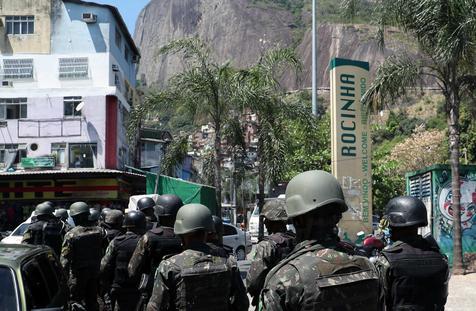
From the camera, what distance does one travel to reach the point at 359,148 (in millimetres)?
18656

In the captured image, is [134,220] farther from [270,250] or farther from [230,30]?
[230,30]

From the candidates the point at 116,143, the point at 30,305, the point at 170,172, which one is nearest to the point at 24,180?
the point at 116,143

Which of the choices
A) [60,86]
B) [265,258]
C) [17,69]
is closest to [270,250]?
[265,258]

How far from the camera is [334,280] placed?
253 centimetres

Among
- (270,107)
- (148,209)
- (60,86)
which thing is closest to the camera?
(148,209)

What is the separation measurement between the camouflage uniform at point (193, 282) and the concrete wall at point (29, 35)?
29.2 metres

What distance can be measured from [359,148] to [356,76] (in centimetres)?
218

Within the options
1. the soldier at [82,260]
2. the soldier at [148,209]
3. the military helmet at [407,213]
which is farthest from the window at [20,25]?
the military helmet at [407,213]

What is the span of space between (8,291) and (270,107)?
1425 cm

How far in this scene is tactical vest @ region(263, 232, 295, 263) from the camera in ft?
16.9

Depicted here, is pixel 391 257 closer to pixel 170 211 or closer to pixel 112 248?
pixel 170 211

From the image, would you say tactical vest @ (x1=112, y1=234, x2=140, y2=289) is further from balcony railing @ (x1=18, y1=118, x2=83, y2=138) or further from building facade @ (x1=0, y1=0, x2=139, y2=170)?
balcony railing @ (x1=18, y1=118, x2=83, y2=138)

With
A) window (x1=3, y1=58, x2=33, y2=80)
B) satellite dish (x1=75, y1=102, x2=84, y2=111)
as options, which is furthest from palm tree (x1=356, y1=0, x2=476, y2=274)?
window (x1=3, y1=58, x2=33, y2=80)

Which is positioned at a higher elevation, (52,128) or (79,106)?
(79,106)
